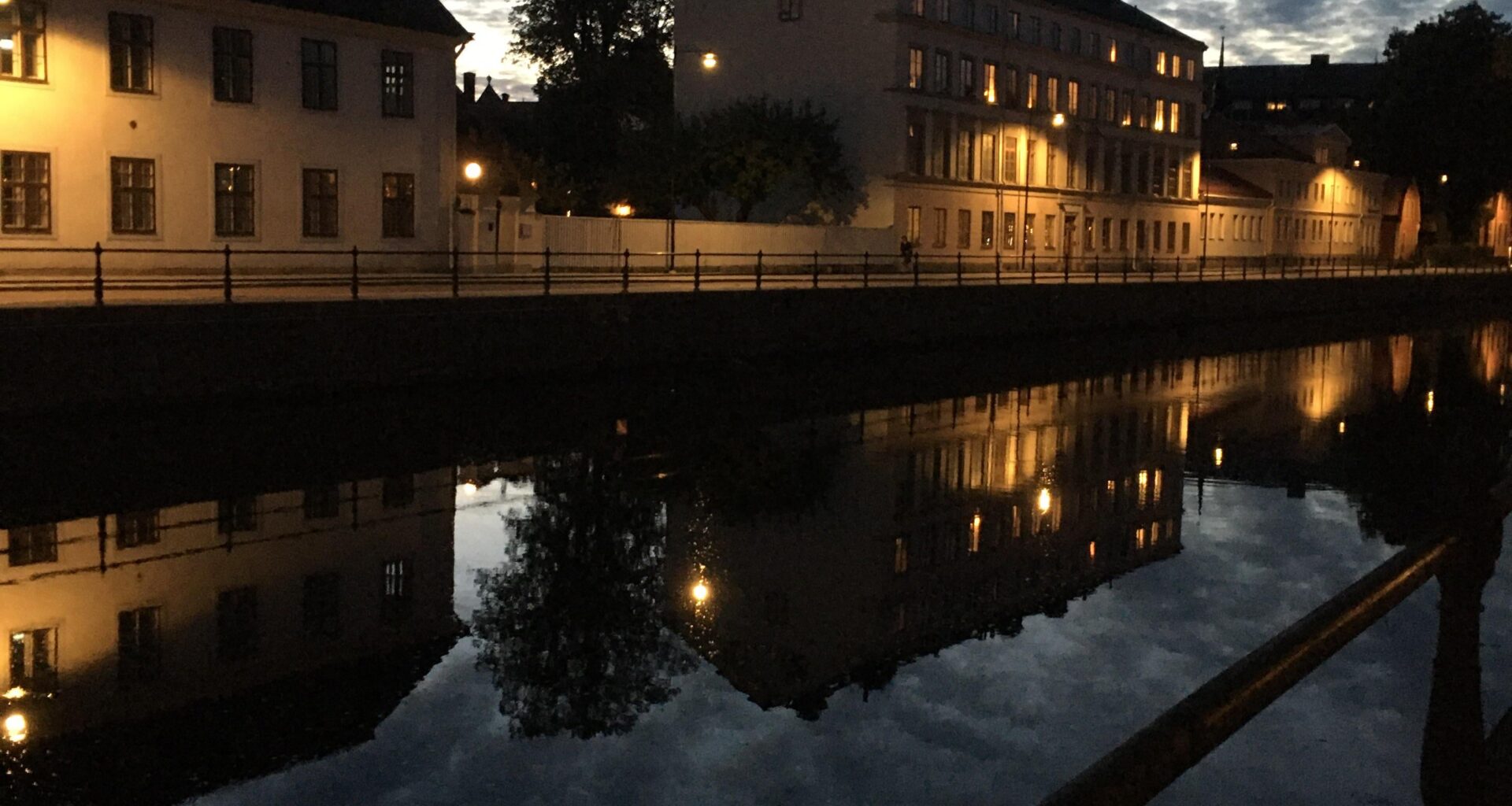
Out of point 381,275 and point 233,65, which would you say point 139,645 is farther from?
point 233,65

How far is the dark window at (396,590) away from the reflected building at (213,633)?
0.03 meters

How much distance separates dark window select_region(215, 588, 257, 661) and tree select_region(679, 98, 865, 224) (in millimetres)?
44813

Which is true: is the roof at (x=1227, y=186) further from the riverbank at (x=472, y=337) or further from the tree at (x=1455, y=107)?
the riverbank at (x=472, y=337)

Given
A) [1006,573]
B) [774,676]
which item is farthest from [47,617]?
[1006,573]

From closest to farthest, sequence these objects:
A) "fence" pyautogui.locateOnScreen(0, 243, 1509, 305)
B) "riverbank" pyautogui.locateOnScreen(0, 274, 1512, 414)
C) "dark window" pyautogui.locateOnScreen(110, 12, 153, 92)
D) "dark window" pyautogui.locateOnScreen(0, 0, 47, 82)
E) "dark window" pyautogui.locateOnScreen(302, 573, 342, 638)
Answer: "dark window" pyautogui.locateOnScreen(302, 573, 342, 638)
"riverbank" pyautogui.locateOnScreen(0, 274, 1512, 414)
"fence" pyautogui.locateOnScreen(0, 243, 1509, 305)
"dark window" pyautogui.locateOnScreen(0, 0, 47, 82)
"dark window" pyautogui.locateOnScreen(110, 12, 153, 92)

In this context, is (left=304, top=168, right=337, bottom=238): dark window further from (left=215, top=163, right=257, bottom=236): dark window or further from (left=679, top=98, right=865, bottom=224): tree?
(left=679, top=98, right=865, bottom=224): tree

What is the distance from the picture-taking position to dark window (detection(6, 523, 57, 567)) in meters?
15.1

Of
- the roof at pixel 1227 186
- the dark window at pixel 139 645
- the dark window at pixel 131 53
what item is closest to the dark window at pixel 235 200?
the dark window at pixel 131 53

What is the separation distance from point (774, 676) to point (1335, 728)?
399 centimetres

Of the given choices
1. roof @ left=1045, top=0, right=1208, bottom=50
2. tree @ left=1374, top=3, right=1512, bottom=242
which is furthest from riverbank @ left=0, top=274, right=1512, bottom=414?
tree @ left=1374, top=3, right=1512, bottom=242

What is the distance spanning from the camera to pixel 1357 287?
7244cm

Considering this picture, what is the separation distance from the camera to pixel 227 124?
122 feet

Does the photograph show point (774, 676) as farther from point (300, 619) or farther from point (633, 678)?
point (300, 619)

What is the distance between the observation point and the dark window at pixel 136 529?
1595cm
